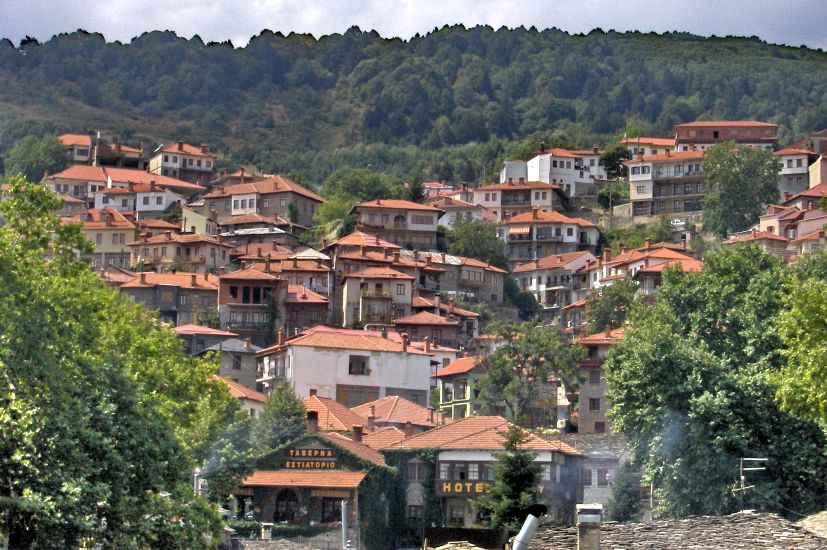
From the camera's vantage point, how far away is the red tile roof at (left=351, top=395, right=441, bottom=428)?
9488 cm

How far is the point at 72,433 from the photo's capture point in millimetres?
38562

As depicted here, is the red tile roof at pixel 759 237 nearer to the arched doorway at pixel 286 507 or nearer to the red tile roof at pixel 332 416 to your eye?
the red tile roof at pixel 332 416

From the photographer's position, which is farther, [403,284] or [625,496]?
[403,284]

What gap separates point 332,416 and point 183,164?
4114 inches

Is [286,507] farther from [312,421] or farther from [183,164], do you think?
[183,164]

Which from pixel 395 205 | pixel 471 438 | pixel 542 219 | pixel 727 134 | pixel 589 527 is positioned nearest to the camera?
pixel 589 527

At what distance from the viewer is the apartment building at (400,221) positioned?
493 feet

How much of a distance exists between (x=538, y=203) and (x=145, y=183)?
34.8 m

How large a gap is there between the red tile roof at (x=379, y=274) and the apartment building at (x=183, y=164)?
60.3 metres

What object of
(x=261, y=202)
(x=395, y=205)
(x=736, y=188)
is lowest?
(x=395, y=205)

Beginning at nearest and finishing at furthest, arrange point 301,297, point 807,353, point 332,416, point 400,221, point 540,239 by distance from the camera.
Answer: point 807,353
point 332,416
point 301,297
point 400,221
point 540,239

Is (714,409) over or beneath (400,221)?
beneath

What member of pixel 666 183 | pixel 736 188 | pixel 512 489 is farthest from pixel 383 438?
pixel 666 183

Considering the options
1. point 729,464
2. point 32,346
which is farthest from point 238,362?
point 32,346
